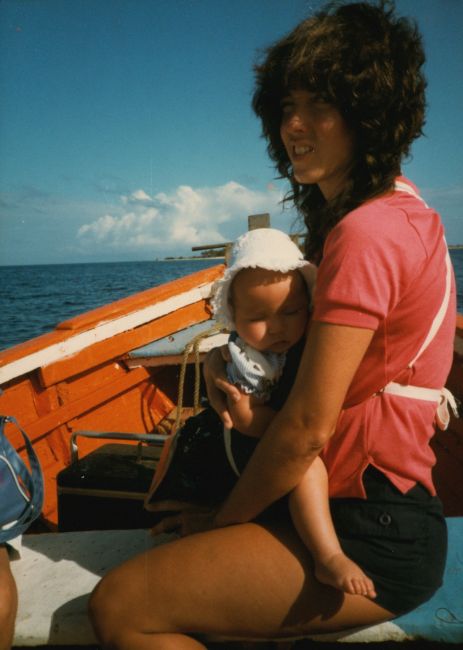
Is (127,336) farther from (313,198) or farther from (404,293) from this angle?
(404,293)

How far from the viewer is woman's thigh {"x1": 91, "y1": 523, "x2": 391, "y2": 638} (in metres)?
1.23

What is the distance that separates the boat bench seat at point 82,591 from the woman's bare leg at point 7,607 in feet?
0.09

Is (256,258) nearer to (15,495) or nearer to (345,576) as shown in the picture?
(345,576)

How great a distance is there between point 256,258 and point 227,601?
94 centimetres

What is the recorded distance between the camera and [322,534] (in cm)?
123

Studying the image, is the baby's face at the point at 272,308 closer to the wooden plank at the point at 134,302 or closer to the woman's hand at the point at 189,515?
the woman's hand at the point at 189,515

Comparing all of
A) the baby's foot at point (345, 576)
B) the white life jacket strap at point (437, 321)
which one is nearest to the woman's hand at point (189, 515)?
the baby's foot at point (345, 576)

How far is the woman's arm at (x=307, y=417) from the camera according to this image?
3.68 ft

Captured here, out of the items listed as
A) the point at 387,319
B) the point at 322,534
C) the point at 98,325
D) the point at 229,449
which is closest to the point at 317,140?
the point at 387,319

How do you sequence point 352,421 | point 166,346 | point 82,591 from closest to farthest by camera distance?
1. point 352,421
2. point 82,591
3. point 166,346

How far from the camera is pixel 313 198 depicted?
6.30ft

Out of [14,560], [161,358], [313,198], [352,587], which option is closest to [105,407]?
[161,358]

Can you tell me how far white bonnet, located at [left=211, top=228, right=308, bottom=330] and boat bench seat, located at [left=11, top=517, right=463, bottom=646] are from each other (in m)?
0.96

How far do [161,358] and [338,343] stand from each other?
281 centimetres
